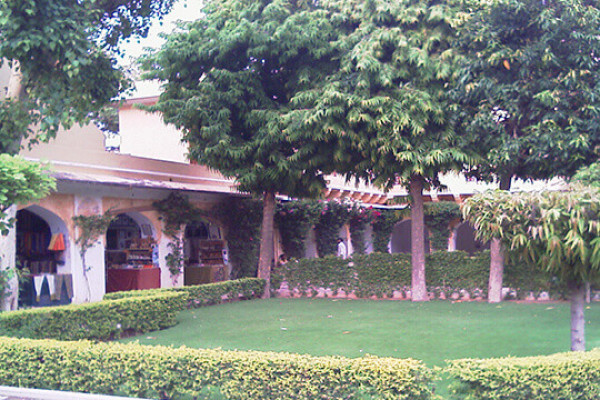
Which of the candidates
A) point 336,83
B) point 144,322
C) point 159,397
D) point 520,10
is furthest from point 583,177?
point 144,322

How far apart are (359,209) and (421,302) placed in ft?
32.6

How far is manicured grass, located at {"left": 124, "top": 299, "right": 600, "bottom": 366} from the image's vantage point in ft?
30.8

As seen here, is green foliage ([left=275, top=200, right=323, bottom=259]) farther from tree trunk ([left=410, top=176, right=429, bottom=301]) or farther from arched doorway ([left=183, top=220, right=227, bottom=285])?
tree trunk ([left=410, top=176, right=429, bottom=301])

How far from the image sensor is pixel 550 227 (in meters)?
6.21

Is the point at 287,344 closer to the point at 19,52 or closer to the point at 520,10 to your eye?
the point at 19,52

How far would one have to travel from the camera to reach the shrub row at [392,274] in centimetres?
1562

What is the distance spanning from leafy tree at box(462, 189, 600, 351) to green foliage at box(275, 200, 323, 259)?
16.0m

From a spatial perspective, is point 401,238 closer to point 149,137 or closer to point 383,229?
point 383,229

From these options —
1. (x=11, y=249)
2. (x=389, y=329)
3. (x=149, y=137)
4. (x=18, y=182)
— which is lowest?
(x=389, y=329)

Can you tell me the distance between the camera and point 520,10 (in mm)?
13484

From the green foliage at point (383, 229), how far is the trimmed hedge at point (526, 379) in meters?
21.9

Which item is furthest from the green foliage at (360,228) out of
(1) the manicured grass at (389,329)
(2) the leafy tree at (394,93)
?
(2) the leafy tree at (394,93)

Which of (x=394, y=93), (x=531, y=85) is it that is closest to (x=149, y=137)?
(x=394, y=93)

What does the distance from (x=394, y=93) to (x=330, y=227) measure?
11421mm
